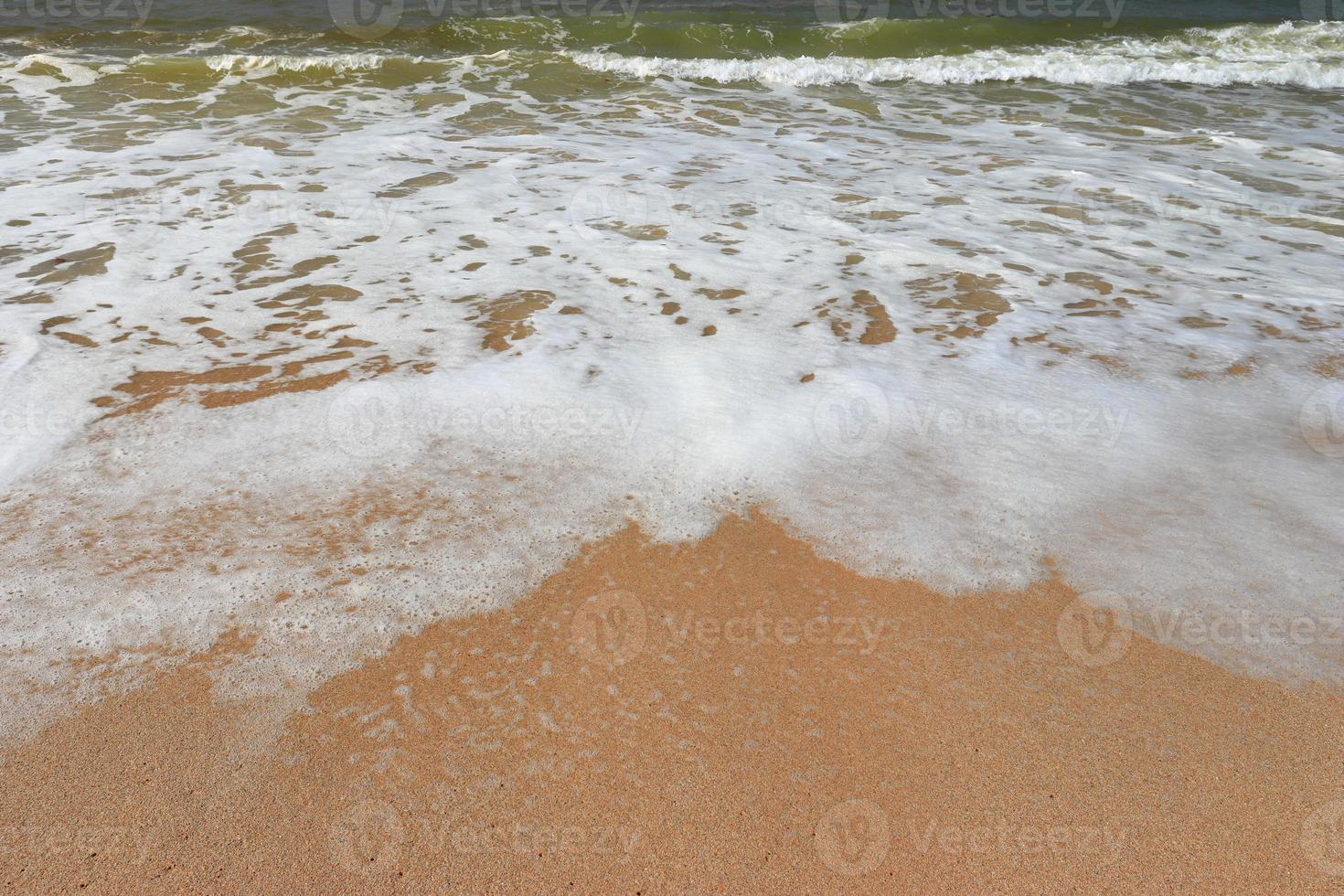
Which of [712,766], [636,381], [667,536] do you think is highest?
[636,381]

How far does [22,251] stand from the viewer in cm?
454

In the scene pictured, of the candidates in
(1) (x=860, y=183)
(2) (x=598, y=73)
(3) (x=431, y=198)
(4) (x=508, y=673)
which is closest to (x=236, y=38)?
(2) (x=598, y=73)

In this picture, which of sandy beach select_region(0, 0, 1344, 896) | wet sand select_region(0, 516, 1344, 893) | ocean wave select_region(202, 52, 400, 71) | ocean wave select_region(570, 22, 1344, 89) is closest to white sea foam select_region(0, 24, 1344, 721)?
sandy beach select_region(0, 0, 1344, 896)

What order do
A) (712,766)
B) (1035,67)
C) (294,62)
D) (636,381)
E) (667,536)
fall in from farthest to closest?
(1035,67)
(294,62)
(636,381)
(667,536)
(712,766)

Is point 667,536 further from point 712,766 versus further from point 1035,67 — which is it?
point 1035,67

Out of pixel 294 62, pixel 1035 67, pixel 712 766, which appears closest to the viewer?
pixel 712 766

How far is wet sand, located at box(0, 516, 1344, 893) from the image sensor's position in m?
1.68

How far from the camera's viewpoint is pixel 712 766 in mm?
1875

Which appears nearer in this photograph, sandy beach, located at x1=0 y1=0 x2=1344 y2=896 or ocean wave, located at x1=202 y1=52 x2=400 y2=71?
sandy beach, located at x1=0 y1=0 x2=1344 y2=896

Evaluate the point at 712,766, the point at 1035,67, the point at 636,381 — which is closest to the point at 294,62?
the point at 1035,67

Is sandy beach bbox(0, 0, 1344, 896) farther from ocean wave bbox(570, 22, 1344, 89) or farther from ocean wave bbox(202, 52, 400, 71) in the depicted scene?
ocean wave bbox(570, 22, 1344, 89)

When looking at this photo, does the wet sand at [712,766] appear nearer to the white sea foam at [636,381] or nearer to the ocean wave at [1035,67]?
the white sea foam at [636,381]

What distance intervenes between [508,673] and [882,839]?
0.87 m

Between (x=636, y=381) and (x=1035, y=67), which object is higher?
(x=1035, y=67)
